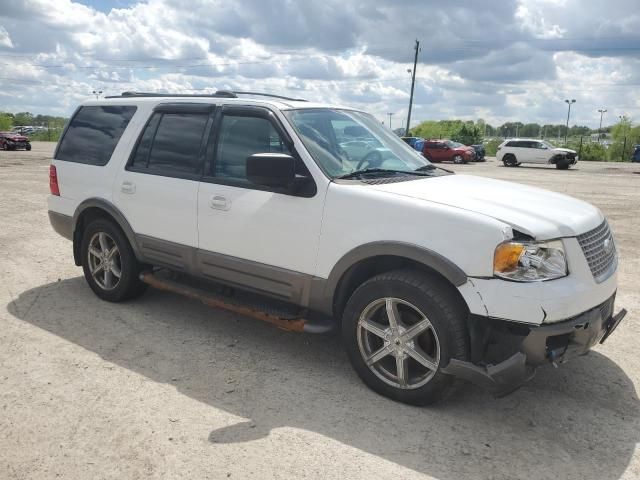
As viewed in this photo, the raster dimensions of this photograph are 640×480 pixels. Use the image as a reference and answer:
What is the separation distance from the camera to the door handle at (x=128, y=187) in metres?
4.98

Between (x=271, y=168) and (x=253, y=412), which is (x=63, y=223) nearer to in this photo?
(x=271, y=168)

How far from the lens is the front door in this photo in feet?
12.9

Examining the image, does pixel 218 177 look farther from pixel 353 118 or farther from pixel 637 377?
pixel 637 377

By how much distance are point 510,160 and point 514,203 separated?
3210 cm

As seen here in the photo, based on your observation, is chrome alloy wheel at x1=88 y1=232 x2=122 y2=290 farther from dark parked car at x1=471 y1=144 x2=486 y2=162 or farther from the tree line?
the tree line

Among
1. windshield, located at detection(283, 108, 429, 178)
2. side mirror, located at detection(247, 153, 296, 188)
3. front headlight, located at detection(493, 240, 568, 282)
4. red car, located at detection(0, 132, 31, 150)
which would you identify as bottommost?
red car, located at detection(0, 132, 31, 150)

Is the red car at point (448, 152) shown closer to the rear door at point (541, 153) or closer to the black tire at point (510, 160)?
the black tire at point (510, 160)

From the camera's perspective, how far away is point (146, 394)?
12.3ft

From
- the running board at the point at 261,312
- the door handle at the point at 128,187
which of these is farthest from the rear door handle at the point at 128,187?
the running board at the point at 261,312

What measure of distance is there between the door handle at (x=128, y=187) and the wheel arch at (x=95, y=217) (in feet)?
0.68

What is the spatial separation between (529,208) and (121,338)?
10.9 ft

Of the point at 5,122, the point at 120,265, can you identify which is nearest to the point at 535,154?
the point at 120,265

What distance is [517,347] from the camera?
10.5ft

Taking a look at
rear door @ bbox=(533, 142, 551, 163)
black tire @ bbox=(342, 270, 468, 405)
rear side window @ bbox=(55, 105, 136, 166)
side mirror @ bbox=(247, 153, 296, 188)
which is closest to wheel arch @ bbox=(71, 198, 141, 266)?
rear side window @ bbox=(55, 105, 136, 166)
